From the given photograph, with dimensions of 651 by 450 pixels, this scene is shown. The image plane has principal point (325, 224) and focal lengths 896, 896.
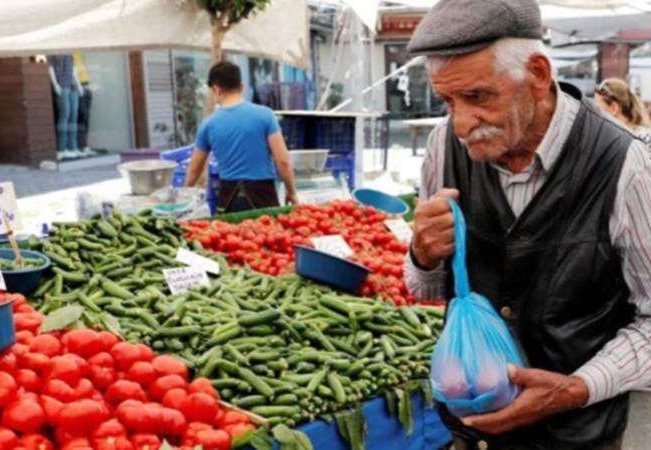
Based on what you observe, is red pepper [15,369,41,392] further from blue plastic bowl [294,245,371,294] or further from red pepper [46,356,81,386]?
blue plastic bowl [294,245,371,294]

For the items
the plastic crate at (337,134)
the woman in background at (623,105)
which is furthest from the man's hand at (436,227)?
the plastic crate at (337,134)

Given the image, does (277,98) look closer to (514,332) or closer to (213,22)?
(213,22)

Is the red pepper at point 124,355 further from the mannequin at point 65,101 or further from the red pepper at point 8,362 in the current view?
the mannequin at point 65,101

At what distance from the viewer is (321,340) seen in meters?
4.01

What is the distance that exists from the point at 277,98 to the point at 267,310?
1551 centimetres

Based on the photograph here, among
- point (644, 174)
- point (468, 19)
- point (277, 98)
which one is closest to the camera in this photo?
point (468, 19)

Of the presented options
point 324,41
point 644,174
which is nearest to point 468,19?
point 644,174

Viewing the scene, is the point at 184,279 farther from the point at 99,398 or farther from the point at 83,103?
the point at 83,103

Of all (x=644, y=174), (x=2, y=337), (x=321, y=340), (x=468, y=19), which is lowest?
(x=321, y=340)

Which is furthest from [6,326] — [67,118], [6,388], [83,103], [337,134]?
[83,103]

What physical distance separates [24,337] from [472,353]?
6.81 feet

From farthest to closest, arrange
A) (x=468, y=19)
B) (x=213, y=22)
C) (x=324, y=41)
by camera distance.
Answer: (x=324, y=41) < (x=213, y=22) < (x=468, y=19)

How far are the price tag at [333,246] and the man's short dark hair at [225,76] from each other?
1.84 meters

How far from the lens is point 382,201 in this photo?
23.1 ft
